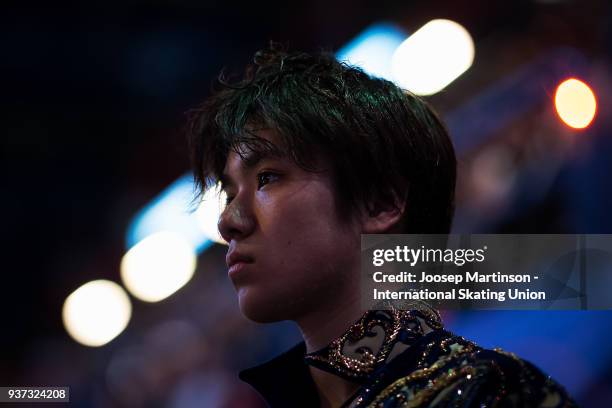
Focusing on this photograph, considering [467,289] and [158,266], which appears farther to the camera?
[158,266]

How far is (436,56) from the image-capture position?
6.12ft

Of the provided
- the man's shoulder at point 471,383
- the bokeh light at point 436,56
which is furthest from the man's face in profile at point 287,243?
the bokeh light at point 436,56

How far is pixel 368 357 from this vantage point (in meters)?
0.99

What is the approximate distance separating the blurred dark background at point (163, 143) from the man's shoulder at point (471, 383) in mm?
701

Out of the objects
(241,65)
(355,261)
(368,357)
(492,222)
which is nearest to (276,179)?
(355,261)

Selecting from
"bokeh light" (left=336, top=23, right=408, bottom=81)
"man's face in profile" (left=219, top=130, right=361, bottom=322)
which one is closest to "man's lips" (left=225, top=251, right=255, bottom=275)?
"man's face in profile" (left=219, top=130, right=361, bottom=322)

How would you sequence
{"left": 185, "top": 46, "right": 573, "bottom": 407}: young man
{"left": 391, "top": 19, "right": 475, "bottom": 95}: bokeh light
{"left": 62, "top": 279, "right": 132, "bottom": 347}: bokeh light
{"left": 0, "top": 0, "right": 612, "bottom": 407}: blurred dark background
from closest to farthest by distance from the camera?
{"left": 185, "top": 46, "right": 573, "bottom": 407}: young man
{"left": 0, "top": 0, "right": 612, "bottom": 407}: blurred dark background
{"left": 391, "top": 19, "right": 475, "bottom": 95}: bokeh light
{"left": 62, "top": 279, "right": 132, "bottom": 347}: bokeh light

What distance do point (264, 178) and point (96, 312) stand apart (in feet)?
3.67

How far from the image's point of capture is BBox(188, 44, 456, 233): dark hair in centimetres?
109

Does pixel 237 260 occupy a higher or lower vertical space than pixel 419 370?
higher

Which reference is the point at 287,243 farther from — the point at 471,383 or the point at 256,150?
the point at 471,383

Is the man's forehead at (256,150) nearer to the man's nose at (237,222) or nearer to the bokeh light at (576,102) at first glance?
the man's nose at (237,222)

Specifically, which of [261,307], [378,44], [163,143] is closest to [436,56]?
[378,44]

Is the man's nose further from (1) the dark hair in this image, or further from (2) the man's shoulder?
(2) the man's shoulder
